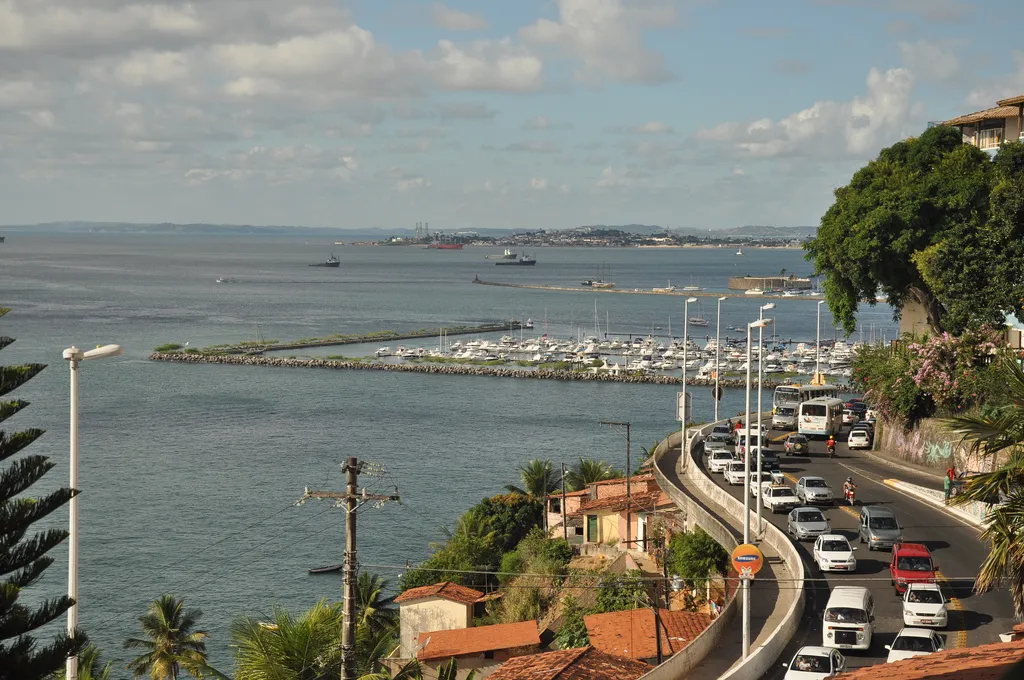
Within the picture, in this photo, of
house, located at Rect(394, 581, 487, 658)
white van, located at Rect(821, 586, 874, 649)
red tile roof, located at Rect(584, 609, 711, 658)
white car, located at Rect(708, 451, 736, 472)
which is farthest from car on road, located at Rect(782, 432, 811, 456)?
white van, located at Rect(821, 586, 874, 649)

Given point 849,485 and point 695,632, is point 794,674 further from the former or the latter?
point 849,485

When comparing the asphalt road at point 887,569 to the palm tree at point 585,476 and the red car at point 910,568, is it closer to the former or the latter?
the red car at point 910,568

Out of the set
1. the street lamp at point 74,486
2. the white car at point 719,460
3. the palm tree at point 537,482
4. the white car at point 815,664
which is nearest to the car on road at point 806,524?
the white car at point 719,460

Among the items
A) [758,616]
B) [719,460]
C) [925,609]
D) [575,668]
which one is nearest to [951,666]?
[925,609]

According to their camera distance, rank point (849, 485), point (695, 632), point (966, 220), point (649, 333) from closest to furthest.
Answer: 1. point (695, 632)
2. point (849, 485)
3. point (966, 220)
4. point (649, 333)

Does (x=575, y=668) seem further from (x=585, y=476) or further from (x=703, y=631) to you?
(x=585, y=476)

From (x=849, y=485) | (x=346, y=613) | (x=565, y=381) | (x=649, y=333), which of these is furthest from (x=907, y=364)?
(x=649, y=333)
